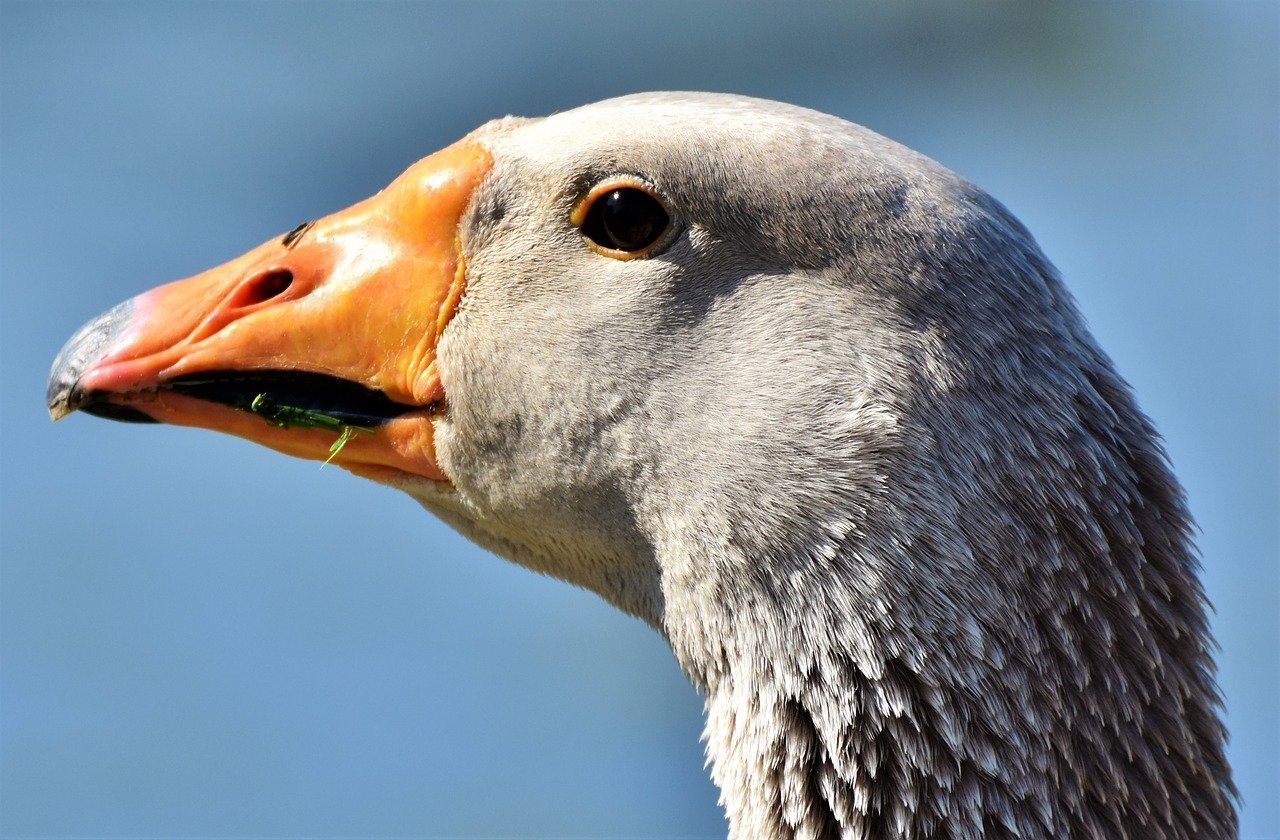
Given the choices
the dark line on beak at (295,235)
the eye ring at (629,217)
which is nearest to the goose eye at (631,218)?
the eye ring at (629,217)

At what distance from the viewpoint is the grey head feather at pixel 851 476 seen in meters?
3.34

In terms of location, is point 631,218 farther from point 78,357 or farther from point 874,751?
point 78,357

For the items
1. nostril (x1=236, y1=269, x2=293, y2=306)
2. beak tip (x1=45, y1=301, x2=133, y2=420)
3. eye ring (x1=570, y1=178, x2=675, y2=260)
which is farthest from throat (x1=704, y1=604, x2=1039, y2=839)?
beak tip (x1=45, y1=301, x2=133, y2=420)

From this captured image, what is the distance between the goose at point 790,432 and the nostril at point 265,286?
0.01 metres

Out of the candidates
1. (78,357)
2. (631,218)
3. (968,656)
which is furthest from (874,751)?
(78,357)

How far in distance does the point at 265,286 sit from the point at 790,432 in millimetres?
1489

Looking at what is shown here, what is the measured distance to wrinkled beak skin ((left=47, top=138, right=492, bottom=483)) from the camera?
3.81m

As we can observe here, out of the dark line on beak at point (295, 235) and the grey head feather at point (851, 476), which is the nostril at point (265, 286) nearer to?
the dark line on beak at point (295, 235)

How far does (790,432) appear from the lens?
3.48 meters

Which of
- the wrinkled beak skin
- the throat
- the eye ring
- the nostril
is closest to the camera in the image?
the throat

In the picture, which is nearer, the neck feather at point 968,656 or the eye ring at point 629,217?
the neck feather at point 968,656

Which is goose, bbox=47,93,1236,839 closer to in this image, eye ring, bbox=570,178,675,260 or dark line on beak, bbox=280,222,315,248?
eye ring, bbox=570,178,675,260

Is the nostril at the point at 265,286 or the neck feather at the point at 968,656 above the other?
the nostril at the point at 265,286

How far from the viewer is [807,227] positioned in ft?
11.5
